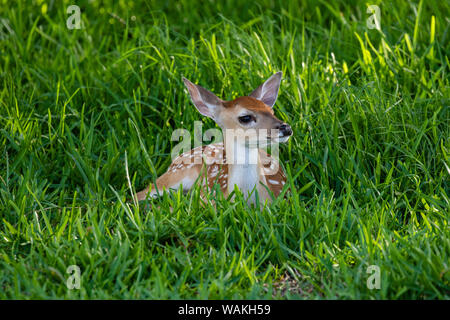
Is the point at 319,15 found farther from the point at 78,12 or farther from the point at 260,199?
the point at 260,199

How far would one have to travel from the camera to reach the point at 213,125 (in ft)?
17.8

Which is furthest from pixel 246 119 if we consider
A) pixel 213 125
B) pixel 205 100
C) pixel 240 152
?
pixel 213 125

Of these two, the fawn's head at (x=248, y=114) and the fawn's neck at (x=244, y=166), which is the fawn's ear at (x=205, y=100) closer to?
the fawn's head at (x=248, y=114)

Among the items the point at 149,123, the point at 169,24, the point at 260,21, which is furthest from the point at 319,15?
the point at 149,123

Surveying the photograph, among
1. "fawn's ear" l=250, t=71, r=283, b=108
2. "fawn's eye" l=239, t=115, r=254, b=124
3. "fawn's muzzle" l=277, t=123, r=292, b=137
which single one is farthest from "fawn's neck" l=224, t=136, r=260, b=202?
"fawn's ear" l=250, t=71, r=283, b=108

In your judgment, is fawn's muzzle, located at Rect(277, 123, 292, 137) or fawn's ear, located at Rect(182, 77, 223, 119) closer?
fawn's muzzle, located at Rect(277, 123, 292, 137)

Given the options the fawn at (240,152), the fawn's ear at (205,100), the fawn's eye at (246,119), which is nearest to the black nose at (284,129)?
the fawn at (240,152)

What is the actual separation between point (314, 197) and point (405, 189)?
63 cm

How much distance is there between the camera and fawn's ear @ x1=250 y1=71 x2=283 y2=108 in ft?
15.8

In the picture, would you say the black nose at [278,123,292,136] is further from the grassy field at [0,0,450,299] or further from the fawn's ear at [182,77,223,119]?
the fawn's ear at [182,77,223,119]

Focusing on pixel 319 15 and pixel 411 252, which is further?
pixel 319 15

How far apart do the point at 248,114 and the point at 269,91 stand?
403 mm

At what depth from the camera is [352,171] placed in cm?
484

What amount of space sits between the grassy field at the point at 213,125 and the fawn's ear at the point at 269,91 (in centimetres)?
37
